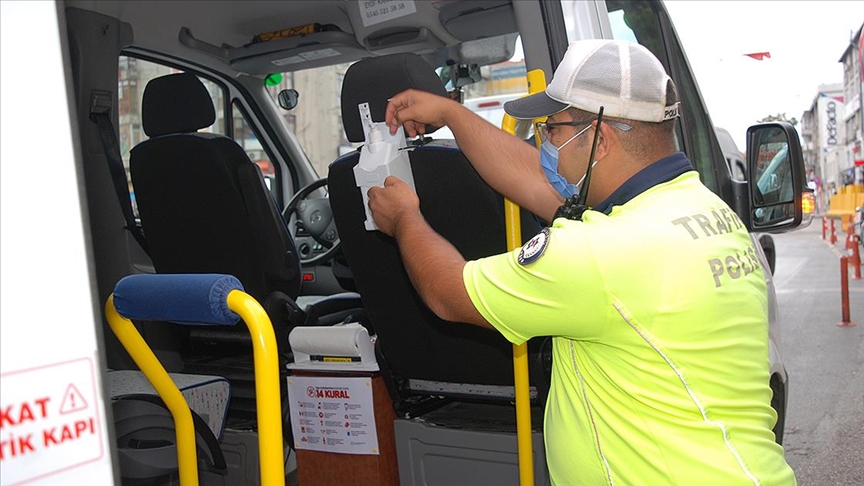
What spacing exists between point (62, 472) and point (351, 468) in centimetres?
221

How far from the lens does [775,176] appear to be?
3.16 metres

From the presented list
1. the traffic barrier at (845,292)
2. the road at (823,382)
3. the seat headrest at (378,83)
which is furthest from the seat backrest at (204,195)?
the traffic barrier at (845,292)

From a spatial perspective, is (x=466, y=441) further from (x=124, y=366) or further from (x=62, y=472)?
(x=62, y=472)

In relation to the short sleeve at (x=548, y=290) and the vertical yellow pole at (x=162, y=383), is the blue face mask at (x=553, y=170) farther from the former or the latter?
the vertical yellow pole at (x=162, y=383)

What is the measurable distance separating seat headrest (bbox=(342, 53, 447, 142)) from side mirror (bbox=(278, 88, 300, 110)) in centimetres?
289

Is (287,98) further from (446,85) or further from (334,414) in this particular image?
(334,414)

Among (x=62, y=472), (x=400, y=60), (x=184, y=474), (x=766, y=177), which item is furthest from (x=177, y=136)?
(x=62, y=472)

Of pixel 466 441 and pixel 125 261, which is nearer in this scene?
pixel 466 441

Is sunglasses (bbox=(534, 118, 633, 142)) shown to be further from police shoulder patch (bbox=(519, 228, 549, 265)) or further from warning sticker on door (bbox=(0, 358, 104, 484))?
warning sticker on door (bbox=(0, 358, 104, 484))

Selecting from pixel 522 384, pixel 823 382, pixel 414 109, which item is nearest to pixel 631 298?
pixel 522 384

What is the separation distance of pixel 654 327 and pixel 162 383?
1.03m

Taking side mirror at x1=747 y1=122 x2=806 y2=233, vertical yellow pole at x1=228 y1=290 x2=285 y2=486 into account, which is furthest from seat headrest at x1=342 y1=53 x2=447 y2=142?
side mirror at x1=747 y1=122 x2=806 y2=233

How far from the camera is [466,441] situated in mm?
2955

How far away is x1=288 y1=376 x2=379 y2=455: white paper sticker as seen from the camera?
306 centimetres
